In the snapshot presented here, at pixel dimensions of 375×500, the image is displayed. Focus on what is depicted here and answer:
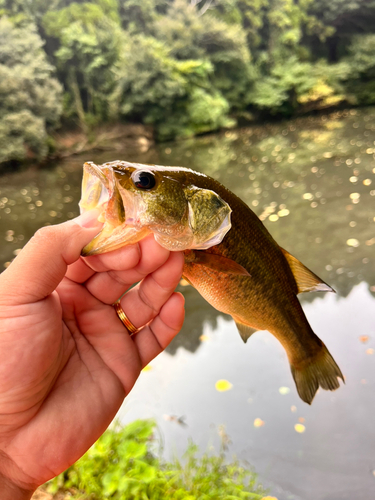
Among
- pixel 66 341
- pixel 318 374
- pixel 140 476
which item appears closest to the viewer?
pixel 66 341

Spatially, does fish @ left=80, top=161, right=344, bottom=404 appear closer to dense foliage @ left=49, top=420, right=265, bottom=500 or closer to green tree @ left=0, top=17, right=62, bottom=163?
dense foliage @ left=49, top=420, right=265, bottom=500

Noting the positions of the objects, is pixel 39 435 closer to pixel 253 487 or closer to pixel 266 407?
pixel 253 487

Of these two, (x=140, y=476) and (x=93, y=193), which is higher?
(x=93, y=193)

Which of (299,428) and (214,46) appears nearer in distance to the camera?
(299,428)

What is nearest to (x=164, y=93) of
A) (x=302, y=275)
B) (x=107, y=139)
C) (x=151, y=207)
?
(x=107, y=139)

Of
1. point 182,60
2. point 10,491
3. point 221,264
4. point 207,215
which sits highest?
point 207,215

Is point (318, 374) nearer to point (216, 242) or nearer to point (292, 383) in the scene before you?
point (216, 242)
